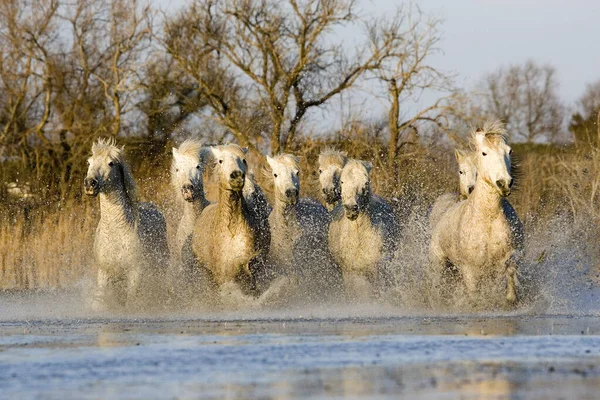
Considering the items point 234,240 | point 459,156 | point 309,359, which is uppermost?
point 459,156

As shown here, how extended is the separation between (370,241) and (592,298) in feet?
9.09

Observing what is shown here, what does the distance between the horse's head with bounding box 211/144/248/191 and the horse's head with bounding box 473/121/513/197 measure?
7.83ft

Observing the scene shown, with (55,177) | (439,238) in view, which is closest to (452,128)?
(55,177)

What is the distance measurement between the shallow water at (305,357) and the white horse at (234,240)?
1516 mm

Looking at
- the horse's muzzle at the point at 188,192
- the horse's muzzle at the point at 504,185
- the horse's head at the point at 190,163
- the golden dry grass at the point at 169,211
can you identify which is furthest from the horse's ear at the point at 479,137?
the golden dry grass at the point at 169,211

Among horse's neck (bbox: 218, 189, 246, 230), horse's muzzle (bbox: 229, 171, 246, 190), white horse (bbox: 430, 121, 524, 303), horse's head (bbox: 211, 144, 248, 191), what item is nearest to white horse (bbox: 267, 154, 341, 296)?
horse's neck (bbox: 218, 189, 246, 230)

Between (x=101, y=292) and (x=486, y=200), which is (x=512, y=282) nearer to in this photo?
(x=486, y=200)

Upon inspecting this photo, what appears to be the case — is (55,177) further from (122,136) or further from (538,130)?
(538,130)

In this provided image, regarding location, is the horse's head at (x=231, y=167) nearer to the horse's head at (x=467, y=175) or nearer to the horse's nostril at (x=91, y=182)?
the horse's nostril at (x=91, y=182)

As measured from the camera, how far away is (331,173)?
15953 mm

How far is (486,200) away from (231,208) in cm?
272

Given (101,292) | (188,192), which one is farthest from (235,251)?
(101,292)

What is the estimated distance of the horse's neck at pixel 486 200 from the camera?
1289 cm

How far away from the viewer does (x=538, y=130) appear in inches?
2943
